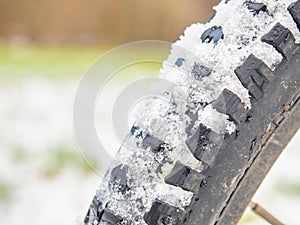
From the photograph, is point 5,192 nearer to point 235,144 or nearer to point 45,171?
point 45,171

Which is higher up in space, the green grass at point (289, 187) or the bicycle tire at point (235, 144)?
the bicycle tire at point (235, 144)

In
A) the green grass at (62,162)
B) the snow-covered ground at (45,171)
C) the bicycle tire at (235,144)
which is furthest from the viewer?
the green grass at (62,162)

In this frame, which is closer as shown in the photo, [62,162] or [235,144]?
[235,144]

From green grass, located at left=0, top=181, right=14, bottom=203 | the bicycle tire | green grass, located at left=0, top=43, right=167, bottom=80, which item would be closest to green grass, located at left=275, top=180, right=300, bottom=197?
green grass, located at left=0, top=181, right=14, bottom=203

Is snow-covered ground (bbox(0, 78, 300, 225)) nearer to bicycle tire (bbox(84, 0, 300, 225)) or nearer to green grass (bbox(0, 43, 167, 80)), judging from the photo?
green grass (bbox(0, 43, 167, 80))

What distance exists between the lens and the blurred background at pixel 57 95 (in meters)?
1.91

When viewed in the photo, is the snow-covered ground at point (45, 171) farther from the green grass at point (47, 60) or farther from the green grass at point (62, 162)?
the green grass at point (47, 60)

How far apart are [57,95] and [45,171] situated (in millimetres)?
905

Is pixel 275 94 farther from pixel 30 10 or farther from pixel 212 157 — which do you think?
pixel 30 10

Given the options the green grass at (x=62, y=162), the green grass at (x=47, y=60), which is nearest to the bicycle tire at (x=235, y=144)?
the green grass at (x=62, y=162)

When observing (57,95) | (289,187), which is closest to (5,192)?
(289,187)

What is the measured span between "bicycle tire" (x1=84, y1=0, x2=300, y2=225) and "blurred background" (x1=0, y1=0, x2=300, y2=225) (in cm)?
11

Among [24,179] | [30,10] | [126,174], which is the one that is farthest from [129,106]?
[30,10]

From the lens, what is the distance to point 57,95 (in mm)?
3051
